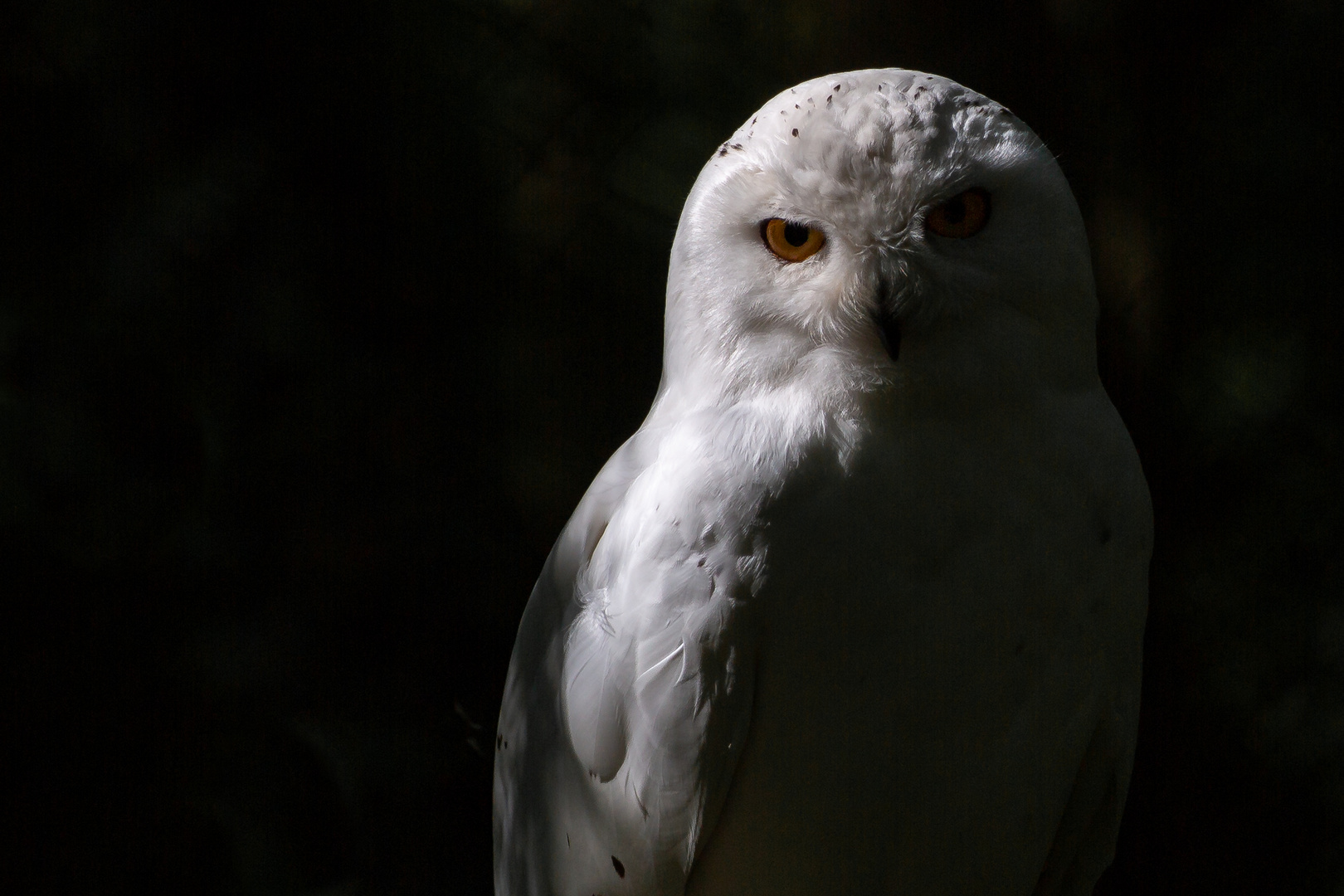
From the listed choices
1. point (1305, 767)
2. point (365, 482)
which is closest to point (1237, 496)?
point (1305, 767)

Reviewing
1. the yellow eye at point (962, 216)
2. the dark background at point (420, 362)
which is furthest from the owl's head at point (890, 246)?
the dark background at point (420, 362)

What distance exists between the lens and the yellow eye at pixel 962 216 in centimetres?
109

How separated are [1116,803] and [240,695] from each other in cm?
135

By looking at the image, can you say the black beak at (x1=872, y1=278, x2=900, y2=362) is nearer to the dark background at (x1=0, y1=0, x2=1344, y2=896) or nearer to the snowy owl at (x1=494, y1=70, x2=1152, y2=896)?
the snowy owl at (x1=494, y1=70, x2=1152, y2=896)

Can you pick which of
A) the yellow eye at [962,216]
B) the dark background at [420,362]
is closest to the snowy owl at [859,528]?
the yellow eye at [962,216]

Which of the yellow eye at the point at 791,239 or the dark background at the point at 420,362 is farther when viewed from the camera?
the dark background at the point at 420,362

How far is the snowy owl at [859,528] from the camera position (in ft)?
3.56

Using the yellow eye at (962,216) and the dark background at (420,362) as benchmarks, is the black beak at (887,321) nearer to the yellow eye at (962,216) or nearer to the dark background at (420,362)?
the yellow eye at (962,216)

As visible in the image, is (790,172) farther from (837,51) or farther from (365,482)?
(365,482)

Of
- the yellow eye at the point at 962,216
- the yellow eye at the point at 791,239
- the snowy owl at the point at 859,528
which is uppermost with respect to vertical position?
the yellow eye at the point at 962,216

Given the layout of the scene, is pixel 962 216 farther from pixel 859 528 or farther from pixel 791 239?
pixel 859 528

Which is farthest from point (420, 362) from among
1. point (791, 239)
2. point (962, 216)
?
point (962, 216)

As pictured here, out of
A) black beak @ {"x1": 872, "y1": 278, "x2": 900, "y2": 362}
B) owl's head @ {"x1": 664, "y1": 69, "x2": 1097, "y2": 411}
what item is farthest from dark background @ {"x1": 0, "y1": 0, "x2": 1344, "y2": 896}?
black beak @ {"x1": 872, "y1": 278, "x2": 900, "y2": 362}

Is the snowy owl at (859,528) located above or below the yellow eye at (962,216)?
below
